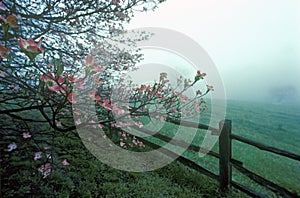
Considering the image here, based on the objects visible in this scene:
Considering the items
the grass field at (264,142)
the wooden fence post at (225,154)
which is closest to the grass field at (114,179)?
the grass field at (264,142)

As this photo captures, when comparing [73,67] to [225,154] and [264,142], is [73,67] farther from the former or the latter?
[264,142]

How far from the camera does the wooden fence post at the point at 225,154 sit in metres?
3.52

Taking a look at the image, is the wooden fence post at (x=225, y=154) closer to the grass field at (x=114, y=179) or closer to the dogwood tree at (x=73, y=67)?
the grass field at (x=114, y=179)

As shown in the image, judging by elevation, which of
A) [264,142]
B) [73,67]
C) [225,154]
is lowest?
[264,142]

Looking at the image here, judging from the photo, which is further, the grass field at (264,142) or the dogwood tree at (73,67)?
the grass field at (264,142)

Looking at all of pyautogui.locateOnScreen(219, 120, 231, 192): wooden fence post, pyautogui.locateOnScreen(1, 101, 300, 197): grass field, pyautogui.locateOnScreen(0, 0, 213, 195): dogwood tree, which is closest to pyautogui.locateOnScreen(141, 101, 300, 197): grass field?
pyautogui.locateOnScreen(1, 101, 300, 197): grass field

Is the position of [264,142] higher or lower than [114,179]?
lower

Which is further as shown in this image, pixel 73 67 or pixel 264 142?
pixel 264 142

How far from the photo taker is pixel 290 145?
9000 mm

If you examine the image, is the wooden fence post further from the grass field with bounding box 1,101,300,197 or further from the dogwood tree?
the dogwood tree

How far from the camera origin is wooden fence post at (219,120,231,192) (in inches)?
138

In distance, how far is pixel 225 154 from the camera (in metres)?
3.55

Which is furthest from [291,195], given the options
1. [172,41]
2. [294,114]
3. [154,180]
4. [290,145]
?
[294,114]

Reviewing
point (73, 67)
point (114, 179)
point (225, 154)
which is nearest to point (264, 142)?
point (225, 154)
